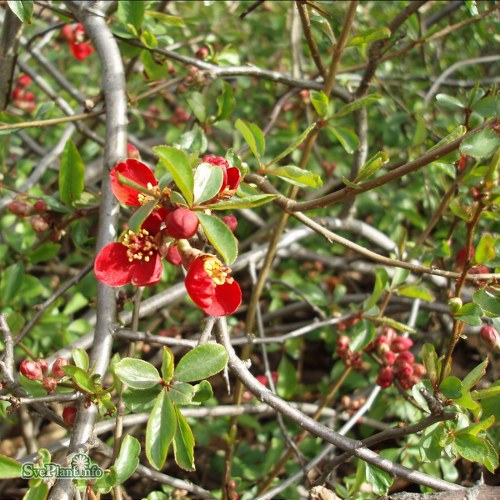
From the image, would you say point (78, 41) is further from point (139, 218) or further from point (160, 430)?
point (160, 430)

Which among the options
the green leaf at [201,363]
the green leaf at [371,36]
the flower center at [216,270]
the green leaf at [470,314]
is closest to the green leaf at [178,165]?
the flower center at [216,270]

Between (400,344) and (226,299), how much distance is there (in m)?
0.65

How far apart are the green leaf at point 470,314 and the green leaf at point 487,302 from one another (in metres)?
0.02

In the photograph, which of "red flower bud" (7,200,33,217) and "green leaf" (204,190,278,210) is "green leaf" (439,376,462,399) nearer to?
"green leaf" (204,190,278,210)

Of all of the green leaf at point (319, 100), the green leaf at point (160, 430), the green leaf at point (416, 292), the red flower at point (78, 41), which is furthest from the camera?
the red flower at point (78, 41)

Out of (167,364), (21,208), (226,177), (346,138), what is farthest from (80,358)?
(346,138)

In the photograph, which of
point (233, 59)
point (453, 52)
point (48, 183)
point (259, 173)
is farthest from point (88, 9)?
point (453, 52)

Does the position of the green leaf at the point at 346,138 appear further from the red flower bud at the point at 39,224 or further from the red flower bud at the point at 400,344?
the red flower bud at the point at 39,224

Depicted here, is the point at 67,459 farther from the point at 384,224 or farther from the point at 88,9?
the point at 384,224

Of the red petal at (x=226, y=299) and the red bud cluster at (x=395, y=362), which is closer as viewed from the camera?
the red petal at (x=226, y=299)

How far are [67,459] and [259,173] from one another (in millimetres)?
562

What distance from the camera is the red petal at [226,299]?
871 millimetres

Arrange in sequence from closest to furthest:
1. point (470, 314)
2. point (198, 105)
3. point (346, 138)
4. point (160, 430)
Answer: point (160, 430)
point (470, 314)
point (346, 138)
point (198, 105)

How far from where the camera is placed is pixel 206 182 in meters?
0.77
